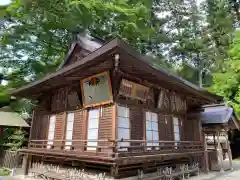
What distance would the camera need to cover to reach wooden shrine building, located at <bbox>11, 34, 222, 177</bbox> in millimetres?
7371

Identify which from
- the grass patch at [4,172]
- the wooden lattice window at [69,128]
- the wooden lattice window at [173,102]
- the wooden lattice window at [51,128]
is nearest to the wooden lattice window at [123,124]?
the wooden lattice window at [69,128]

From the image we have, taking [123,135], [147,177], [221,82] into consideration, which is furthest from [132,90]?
[221,82]

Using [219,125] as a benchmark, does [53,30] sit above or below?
above

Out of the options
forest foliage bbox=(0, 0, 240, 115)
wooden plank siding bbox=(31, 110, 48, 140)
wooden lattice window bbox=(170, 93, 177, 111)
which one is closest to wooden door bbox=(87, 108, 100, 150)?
wooden plank siding bbox=(31, 110, 48, 140)

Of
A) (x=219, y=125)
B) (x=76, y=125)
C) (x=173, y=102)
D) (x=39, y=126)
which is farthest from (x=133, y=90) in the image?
(x=219, y=125)

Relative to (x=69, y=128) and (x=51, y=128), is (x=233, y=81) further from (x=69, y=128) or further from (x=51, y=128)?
(x=51, y=128)

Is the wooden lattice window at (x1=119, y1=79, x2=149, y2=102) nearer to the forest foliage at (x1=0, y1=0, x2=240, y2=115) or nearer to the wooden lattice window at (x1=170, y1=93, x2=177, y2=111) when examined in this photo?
the wooden lattice window at (x1=170, y1=93, x2=177, y2=111)

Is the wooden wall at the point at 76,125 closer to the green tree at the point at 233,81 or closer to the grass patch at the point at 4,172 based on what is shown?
the grass patch at the point at 4,172

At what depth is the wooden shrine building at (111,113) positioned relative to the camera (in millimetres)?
Result: 7371

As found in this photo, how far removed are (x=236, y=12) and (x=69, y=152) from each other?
1269 inches

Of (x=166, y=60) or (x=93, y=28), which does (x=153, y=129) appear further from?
(x=166, y=60)

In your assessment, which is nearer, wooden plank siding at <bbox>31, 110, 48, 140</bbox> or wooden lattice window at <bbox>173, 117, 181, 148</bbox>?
wooden lattice window at <bbox>173, 117, 181, 148</bbox>

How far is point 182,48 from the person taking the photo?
28.0 m

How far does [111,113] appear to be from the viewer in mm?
8031
